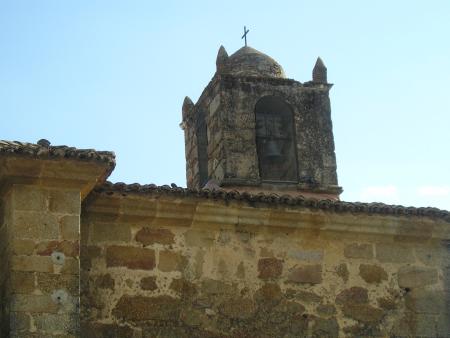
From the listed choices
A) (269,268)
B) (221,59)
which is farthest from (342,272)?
(221,59)

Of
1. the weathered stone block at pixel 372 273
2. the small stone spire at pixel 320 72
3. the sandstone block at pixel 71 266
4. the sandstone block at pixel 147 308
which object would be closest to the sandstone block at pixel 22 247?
the sandstone block at pixel 71 266

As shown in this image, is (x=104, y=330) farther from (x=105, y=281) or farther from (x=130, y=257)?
(x=130, y=257)

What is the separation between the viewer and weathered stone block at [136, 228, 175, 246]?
7482 millimetres

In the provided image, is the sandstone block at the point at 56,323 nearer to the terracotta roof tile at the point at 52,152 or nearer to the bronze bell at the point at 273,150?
the terracotta roof tile at the point at 52,152

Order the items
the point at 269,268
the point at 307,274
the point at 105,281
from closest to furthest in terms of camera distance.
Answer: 1. the point at 105,281
2. the point at 269,268
3. the point at 307,274

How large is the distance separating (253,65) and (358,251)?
5203mm

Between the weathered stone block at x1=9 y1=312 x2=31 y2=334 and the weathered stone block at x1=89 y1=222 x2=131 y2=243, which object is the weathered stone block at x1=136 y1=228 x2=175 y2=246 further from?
the weathered stone block at x1=9 y1=312 x2=31 y2=334

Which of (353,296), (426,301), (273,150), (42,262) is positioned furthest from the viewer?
(273,150)

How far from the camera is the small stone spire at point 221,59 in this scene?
499 inches

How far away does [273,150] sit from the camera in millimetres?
12133

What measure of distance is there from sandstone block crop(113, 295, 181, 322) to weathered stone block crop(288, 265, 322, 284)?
104 cm

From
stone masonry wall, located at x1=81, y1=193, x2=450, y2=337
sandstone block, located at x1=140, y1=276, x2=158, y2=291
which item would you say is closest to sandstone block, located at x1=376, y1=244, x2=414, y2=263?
stone masonry wall, located at x1=81, y1=193, x2=450, y2=337

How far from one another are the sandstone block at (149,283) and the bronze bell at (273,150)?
4.89 metres

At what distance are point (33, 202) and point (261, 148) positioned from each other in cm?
552
